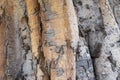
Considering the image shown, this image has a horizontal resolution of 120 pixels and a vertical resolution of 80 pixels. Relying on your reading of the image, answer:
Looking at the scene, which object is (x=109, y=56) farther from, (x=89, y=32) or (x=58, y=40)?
(x=58, y=40)

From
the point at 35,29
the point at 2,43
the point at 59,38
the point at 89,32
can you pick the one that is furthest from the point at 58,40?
the point at 2,43

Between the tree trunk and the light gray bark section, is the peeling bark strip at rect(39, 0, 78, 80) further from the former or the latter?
the light gray bark section

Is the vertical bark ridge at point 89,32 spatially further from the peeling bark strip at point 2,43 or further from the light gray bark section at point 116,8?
the peeling bark strip at point 2,43

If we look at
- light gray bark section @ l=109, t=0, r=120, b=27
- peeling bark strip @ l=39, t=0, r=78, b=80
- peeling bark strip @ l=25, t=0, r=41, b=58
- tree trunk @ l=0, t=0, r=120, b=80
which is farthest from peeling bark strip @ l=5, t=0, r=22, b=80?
light gray bark section @ l=109, t=0, r=120, b=27

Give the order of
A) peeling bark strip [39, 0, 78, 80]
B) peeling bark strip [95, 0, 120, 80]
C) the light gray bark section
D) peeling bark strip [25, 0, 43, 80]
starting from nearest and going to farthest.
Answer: peeling bark strip [39, 0, 78, 80] < peeling bark strip [25, 0, 43, 80] < peeling bark strip [95, 0, 120, 80] < the light gray bark section

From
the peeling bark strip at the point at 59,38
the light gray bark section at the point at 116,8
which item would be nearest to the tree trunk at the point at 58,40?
the peeling bark strip at the point at 59,38

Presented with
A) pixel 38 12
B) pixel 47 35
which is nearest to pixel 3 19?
pixel 38 12
